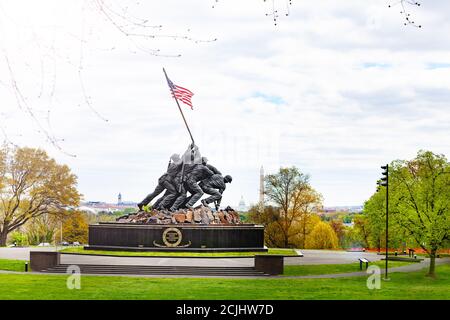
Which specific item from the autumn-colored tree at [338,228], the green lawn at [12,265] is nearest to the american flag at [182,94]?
the green lawn at [12,265]

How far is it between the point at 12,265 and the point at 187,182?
13.3m

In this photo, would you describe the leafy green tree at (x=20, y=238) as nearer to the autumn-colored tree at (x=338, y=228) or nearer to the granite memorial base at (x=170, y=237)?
the granite memorial base at (x=170, y=237)

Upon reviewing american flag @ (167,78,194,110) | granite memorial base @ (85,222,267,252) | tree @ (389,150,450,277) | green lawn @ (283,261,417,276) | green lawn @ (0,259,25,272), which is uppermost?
american flag @ (167,78,194,110)

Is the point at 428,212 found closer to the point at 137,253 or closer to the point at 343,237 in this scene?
the point at 137,253

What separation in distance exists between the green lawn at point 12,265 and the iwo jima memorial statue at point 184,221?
6.10m

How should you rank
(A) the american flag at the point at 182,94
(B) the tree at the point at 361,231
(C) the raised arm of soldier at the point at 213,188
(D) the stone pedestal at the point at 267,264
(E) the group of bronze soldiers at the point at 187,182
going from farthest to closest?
(B) the tree at the point at 361,231 < (C) the raised arm of soldier at the point at 213,188 < (E) the group of bronze soldiers at the point at 187,182 < (A) the american flag at the point at 182,94 < (D) the stone pedestal at the point at 267,264

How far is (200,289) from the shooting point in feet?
74.8

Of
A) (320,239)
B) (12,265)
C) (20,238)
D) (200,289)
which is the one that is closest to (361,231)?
(320,239)

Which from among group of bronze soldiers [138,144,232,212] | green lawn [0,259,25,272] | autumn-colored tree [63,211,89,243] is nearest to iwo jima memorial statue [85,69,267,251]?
group of bronze soldiers [138,144,232,212]

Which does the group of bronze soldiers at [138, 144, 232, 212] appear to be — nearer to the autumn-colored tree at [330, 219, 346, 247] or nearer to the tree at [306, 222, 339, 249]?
the tree at [306, 222, 339, 249]

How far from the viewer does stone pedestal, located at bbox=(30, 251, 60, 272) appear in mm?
30922

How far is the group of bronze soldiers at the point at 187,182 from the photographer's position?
41.8 meters

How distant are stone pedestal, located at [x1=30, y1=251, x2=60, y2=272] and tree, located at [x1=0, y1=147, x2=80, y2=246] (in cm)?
2251
